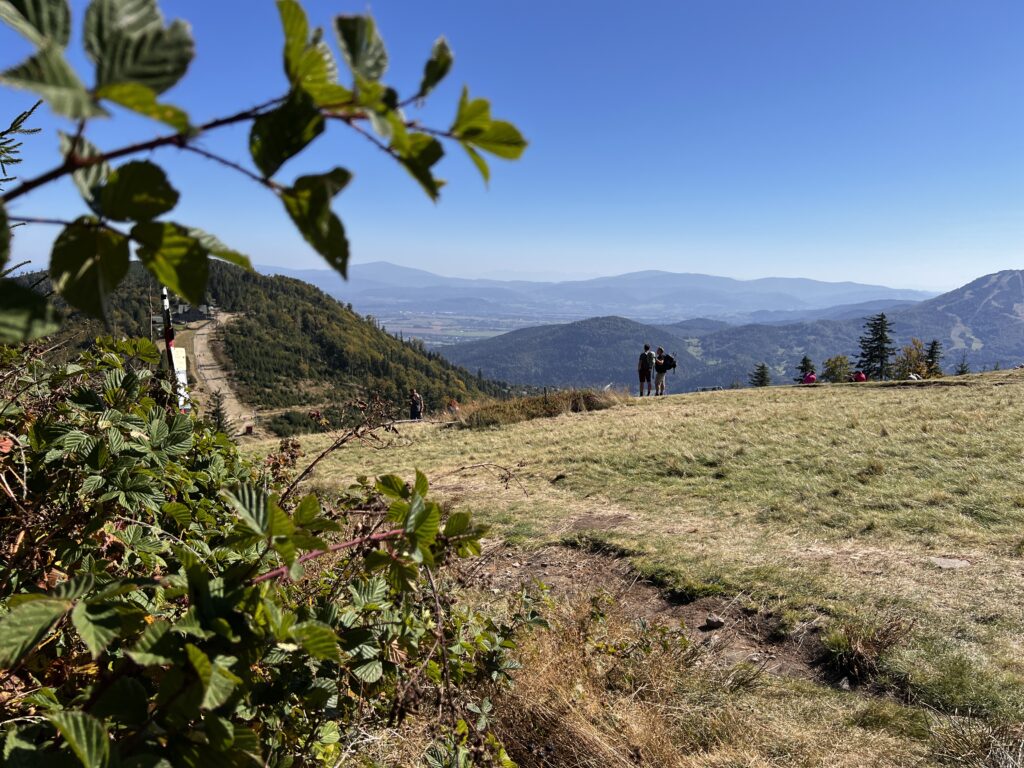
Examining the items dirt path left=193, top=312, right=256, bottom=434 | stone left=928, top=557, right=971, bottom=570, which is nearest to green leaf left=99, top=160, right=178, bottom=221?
stone left=928, top=557, right=971, bottom=570

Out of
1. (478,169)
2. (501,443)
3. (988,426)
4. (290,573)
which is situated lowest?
(501,443)

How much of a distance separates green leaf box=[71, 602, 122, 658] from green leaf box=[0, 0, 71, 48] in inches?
26.3

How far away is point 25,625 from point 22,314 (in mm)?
420

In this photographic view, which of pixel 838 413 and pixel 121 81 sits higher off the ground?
pixel 121 81

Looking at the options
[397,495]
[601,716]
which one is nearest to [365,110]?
[397,495]

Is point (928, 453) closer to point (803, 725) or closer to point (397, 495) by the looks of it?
point (803, 725)

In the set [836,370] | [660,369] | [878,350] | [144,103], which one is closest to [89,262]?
[144,103]

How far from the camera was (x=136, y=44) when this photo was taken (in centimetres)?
44

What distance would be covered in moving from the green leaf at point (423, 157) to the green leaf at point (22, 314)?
0.35 metres

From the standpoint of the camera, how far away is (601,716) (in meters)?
2.64

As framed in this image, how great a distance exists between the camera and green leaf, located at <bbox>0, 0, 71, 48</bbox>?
42cm

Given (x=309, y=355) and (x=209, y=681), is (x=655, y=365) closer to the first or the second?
(x=209, y=681)

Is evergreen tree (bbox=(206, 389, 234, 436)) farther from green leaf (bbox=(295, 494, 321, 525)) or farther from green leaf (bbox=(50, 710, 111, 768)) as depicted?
green leaf (bbox=(50, 710, 111, 768))

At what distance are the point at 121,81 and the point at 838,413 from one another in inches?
521
